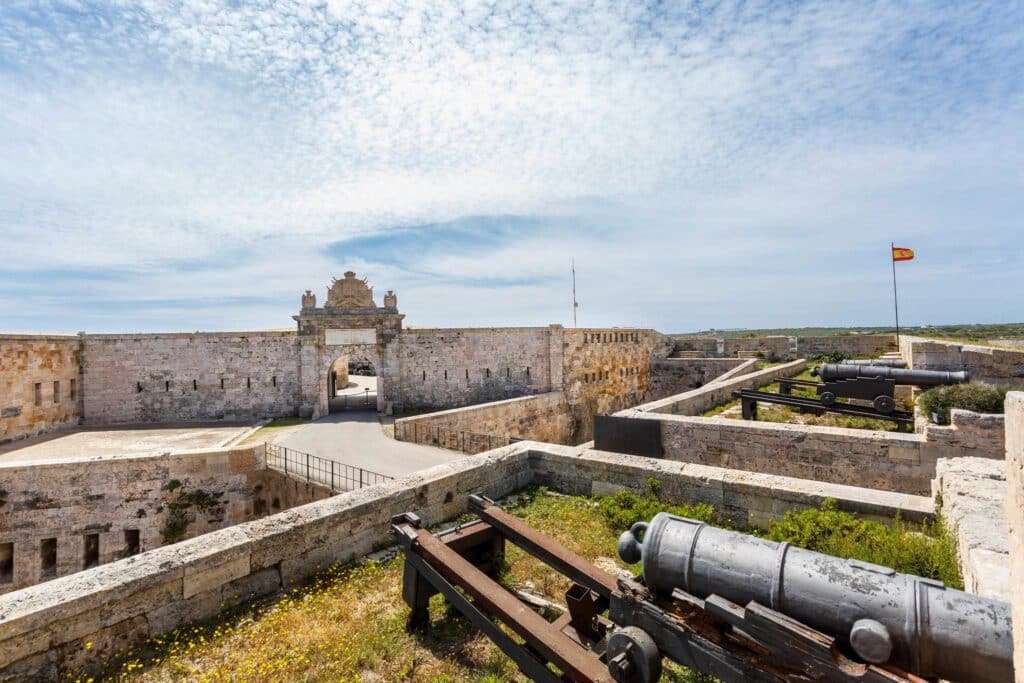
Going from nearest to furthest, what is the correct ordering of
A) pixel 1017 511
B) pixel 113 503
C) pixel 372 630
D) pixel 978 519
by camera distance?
pixel 1017 511 → pixel 372 630 → pixel 978 519 → pixel 113 503

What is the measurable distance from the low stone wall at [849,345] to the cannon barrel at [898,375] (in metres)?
19.9

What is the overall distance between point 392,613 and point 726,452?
6.67m

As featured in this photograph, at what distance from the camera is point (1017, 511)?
1.52m

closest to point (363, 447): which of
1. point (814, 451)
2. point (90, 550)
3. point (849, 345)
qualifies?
point (90, 550)

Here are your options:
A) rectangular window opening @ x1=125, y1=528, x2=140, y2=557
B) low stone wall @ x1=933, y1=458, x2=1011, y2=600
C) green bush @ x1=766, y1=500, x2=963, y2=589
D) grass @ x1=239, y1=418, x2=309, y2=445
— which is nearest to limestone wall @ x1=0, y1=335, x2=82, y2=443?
grass @ x1=239, y1=418, x2=309, y2=445

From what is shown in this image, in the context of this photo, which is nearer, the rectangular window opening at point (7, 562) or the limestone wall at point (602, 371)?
the rectangular window opening at point (7, 562)

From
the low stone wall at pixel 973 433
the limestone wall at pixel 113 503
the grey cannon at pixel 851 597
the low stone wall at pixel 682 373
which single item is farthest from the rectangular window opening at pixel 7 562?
the low stone wall at pixel 682 373

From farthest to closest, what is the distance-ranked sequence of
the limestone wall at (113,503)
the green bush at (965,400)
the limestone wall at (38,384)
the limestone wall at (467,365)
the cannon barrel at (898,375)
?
the limestone wall at (467,365)
the limestone wall at (38,384)
the limestone wall at (113,503)
the cannon barrel at (898,375)
the green bush at (965,400)

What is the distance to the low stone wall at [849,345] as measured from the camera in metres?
27.5

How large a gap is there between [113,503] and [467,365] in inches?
484

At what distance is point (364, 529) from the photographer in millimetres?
4844

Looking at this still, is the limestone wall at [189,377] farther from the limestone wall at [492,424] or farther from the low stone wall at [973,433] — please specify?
the low stone wall at [973,433]

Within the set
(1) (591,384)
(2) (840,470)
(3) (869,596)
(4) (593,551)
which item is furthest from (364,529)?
(1) (591,384)

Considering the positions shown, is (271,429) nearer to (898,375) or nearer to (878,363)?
(898,375)
